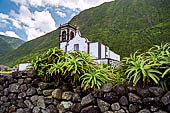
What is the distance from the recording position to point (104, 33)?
43.9 meters

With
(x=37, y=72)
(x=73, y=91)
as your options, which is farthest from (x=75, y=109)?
(x=37, y=72)

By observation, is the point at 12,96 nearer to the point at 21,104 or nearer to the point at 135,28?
the point at 21,104

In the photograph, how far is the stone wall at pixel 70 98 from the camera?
2123 mm

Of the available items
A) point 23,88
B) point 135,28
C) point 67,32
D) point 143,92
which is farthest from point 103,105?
point 135,28

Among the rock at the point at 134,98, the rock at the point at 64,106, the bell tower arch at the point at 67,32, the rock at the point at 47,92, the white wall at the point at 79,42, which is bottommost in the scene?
the rock at the point at 64,106

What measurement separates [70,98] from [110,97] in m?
0.82

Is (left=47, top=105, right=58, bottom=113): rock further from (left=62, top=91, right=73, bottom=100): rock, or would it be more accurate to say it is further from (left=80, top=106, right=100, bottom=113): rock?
(left=80, top=106, right=100, bottom=113): rock

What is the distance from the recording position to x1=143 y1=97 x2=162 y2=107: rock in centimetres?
205

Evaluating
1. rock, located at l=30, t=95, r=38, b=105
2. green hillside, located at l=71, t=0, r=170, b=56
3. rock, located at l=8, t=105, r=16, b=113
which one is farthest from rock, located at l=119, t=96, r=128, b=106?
green hillside, located at l=71, t=0, r=170, b=56

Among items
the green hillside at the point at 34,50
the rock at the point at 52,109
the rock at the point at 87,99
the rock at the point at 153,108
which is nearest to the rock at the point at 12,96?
the rock at the point at 52,109

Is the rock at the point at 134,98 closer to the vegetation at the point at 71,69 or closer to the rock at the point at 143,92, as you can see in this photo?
the rock at the point at 143,92

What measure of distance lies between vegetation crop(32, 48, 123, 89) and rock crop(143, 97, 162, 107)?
0.71 m

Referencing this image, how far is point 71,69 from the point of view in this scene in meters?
2.86

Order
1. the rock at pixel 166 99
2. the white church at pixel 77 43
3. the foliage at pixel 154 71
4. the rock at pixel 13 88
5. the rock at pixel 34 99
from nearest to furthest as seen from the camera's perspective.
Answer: the rock at pixel 166 99 → the foliage at pixel 154 71 → the rock at pixel 34 99 → the rock at pixel 13 88 → the white church at pixel 77 43
